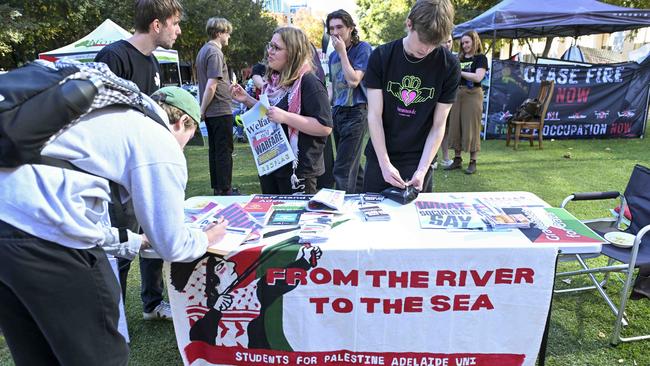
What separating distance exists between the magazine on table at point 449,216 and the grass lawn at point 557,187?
0.88 metres

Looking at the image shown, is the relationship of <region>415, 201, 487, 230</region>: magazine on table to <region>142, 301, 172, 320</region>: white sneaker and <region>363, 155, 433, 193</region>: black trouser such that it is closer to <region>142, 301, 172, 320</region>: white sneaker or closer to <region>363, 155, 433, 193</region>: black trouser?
<region>363, 155, 433, 193</region>: black trouser

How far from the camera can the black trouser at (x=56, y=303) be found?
1084mm

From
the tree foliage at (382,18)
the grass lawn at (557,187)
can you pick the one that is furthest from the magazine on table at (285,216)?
the tree foliage at (382,18)

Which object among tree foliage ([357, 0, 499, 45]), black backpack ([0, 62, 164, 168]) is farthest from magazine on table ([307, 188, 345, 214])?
tree foliage ([357, 0, 499, 45])

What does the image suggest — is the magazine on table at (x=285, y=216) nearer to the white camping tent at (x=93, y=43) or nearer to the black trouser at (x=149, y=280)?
the black trouser at (x=149, y=280)

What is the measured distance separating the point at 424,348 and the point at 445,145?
4561 mm

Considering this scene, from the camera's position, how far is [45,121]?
40.1 inches

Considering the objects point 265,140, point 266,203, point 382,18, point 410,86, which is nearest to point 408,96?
point 410,86

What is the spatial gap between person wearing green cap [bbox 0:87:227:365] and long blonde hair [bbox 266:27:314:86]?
3.94 feet

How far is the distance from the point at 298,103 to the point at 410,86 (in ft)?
2.08

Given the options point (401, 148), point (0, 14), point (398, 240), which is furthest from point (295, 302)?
point (0, 14)

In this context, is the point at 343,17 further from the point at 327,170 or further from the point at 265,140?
the point at 265,140

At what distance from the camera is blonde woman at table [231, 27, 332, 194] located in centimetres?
238

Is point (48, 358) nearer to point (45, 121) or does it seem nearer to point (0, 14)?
point (45, 121)
